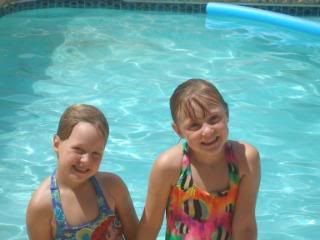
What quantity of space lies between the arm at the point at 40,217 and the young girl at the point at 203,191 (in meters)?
0.48

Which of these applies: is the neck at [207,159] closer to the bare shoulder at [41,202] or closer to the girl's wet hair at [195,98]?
the girl's wet hair at [195,98]

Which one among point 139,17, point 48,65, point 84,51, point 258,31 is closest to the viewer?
point 48,65

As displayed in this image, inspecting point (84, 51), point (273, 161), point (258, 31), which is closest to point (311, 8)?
point (258, 31)

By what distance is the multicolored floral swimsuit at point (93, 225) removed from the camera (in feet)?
11.0

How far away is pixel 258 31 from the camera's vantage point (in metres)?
10.7

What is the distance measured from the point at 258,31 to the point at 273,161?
4.61 metres

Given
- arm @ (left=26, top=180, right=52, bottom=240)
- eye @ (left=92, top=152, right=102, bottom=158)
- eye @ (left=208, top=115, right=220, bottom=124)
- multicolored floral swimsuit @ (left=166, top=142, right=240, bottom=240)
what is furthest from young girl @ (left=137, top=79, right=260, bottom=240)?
arm @ (left=26, top=180, right=52, bottom=240)

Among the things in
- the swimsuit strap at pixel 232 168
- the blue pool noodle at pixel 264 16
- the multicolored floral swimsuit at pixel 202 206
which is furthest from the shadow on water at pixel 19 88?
the blue pool noodle at pixel 264 16

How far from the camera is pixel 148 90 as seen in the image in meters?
7.95

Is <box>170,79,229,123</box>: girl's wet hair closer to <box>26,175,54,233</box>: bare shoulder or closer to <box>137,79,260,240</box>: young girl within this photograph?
<box>137,79,260,240</box>: young girl

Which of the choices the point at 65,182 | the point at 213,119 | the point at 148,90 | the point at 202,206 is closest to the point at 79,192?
the point at 65,182

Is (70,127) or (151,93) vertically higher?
(70,127)

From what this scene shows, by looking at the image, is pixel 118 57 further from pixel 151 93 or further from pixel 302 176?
pixel 302 176

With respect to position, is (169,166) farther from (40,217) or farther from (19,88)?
(19,88)
